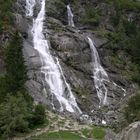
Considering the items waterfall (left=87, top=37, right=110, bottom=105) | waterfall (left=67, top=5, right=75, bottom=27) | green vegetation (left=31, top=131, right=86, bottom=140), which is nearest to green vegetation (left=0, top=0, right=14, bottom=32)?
waterfall (left=67, top=5, right=75, bottom=27)

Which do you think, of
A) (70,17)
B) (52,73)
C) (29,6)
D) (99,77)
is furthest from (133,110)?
(29,6)

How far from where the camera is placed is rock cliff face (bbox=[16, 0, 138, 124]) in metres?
81.6

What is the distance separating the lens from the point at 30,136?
6347 cm

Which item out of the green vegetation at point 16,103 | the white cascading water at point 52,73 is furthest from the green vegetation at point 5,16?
the green vegetation at point 16,103

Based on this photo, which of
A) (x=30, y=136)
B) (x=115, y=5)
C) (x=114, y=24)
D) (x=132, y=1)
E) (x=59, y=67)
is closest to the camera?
(x=30, y=136)

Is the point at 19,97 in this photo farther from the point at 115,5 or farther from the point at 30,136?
the point at 115,5

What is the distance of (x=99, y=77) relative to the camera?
94500 mm

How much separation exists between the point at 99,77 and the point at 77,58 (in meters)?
6.54

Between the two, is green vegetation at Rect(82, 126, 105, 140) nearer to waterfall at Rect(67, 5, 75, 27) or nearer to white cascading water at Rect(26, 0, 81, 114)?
white cascading water at Rect(26, 0, 81, 114)

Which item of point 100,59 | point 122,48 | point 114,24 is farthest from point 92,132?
point 114,24

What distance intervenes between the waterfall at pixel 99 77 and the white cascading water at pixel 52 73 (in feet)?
24.6

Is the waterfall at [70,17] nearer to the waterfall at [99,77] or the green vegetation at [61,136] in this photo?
the waterfall at [99,77]

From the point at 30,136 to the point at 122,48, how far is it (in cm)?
5155

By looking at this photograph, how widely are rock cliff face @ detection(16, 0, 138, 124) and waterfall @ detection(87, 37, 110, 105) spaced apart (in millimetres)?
965
